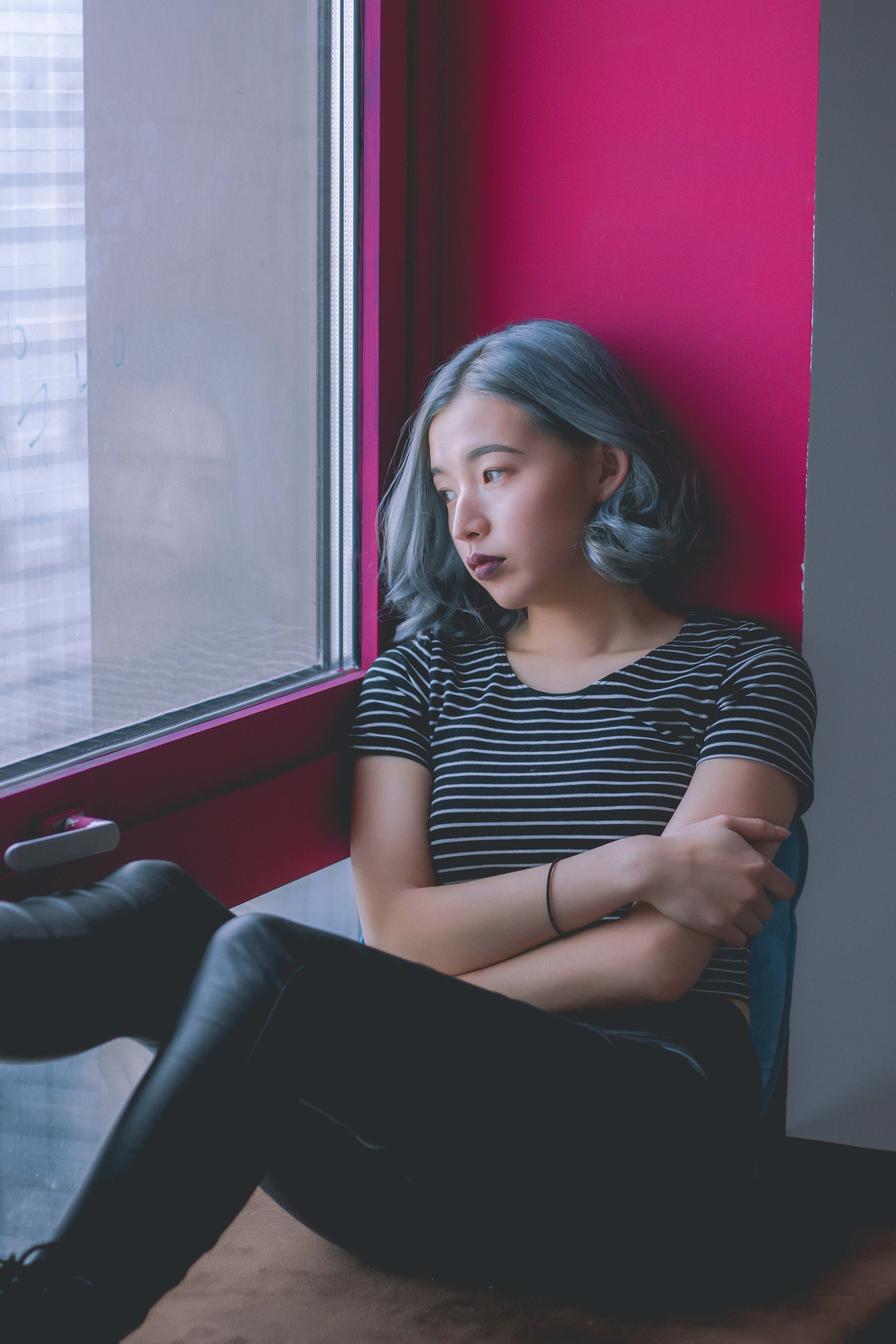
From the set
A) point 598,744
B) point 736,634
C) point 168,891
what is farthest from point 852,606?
point 168,891

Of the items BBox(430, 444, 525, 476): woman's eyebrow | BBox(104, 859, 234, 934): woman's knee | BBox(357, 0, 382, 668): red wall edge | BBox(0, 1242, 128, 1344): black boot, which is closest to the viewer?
BBox(0, 1242, 128, 1344): black boot

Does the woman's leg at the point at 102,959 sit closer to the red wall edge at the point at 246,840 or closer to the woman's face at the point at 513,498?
the red wall edge at the point at 246,840

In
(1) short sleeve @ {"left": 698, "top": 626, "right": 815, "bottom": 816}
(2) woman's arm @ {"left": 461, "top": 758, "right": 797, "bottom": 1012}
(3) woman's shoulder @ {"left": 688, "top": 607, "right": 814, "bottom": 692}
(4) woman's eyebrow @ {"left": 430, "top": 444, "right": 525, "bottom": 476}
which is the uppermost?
(4) woman's eyebrow @ {"left": 430, "top": 444, "right": 525, "bottom": 476}

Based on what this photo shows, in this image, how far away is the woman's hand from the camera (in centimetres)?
118

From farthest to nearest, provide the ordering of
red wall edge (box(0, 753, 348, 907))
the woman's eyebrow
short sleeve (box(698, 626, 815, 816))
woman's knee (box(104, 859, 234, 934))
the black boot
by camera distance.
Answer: the woman's eyebrow < short sleeve (box(698, 626, 815, 816)) < red wall edge (box(0, 753, 348, 907)) < woman's knee (box(104, 859, 234, 934)) < the black boot

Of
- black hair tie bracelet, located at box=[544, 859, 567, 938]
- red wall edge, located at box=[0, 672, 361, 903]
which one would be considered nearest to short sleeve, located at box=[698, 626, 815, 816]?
black hair tie bracelet, located at box=[544, 859, 567, 938]

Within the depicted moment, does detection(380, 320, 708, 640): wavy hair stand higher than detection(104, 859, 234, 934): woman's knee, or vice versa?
detection(380, 320, 708, 640): wavy hair

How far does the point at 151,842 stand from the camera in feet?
4.00

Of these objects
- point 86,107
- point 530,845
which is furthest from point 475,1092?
point 86,107

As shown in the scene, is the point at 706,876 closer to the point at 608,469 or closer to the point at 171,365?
the point at 608,469

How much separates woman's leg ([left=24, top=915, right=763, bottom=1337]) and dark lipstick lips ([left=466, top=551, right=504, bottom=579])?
534 millimetres

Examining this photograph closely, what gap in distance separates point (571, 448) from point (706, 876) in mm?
536

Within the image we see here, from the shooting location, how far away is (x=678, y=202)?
152cm

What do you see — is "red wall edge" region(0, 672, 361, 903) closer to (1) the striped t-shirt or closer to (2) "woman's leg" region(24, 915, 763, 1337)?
(1) the striped t-shirt
